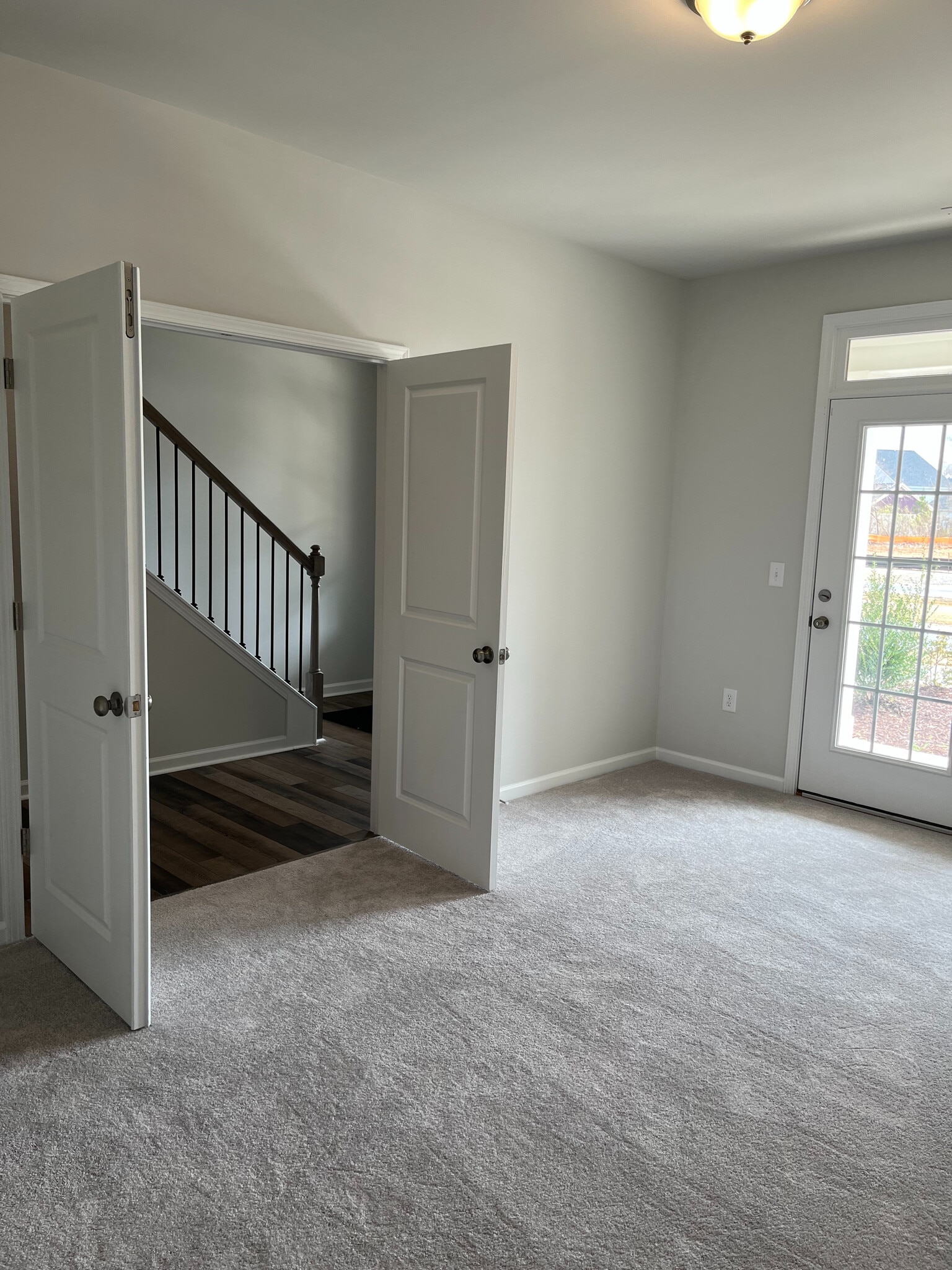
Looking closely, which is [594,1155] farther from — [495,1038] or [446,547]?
[446,547]

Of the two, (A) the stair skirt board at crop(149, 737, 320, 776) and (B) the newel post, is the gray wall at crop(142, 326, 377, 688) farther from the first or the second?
(A) the stair skirt board at crop(149, 737, 320, 776)

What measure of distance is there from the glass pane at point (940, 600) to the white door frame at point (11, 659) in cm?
314

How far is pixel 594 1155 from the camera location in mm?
2008

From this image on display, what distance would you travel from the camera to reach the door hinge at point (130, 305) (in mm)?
2141

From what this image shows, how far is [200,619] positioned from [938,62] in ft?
12.6

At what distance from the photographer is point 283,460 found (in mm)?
6328

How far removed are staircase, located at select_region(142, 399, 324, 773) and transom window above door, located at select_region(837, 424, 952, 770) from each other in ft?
9.69

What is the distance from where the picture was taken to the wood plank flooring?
3.61 metres

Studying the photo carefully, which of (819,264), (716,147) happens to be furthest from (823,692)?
(716,147)

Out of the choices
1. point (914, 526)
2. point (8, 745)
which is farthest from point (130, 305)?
point (914, 526)

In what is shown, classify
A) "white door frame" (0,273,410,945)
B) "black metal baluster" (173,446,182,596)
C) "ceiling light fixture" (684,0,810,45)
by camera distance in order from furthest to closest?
1. "black metal baluster" (173,446,182,596)
2. "white door frame" (0,273,410,945)
3. "ceiling light fixture" (684,0,810,45)

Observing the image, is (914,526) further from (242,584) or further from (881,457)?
(242,584)

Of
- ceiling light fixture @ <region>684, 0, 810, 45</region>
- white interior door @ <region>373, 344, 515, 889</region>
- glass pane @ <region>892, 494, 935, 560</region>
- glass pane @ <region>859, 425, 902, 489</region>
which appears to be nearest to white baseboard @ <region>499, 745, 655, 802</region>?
white interior door @ <region>373, 344, 515, 889</region>

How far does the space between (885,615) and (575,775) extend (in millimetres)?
1724
